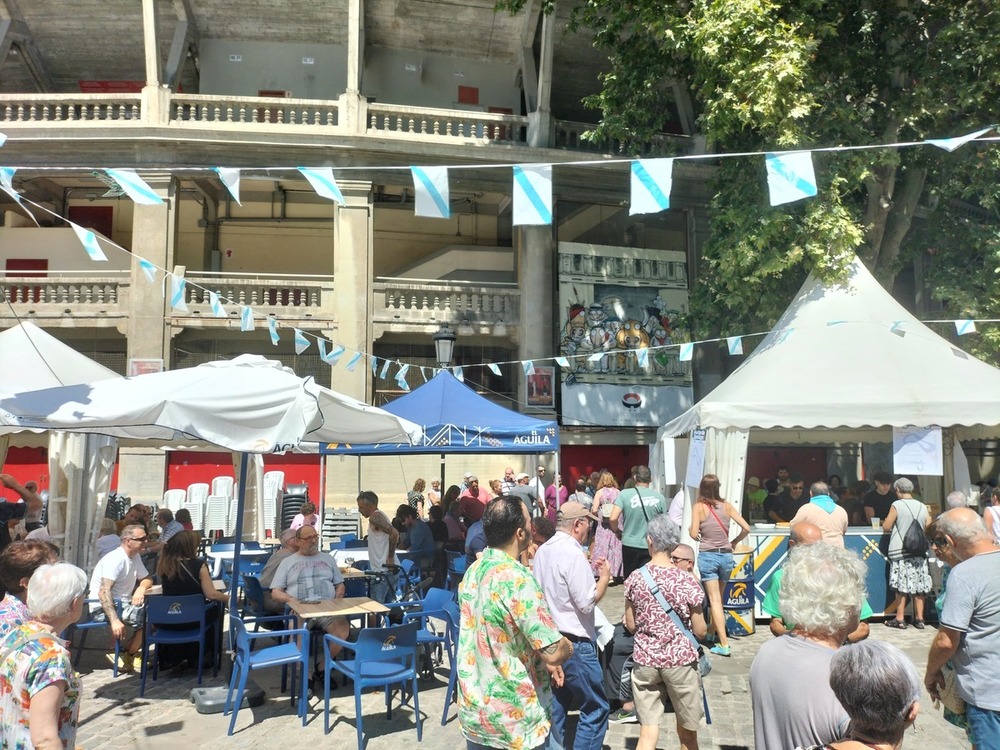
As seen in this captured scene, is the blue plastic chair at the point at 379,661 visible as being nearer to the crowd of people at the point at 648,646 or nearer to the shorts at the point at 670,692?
the crowd of people at the point at 648,646

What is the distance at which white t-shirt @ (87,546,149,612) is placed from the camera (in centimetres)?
759

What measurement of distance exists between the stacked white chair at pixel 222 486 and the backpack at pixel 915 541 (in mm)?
13640

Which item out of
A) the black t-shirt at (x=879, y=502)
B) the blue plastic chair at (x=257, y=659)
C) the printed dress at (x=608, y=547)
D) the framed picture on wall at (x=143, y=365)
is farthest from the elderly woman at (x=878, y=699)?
the framed picture on wall at (x=143, y=365)

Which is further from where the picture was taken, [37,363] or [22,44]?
[22,44]

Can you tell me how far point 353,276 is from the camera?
1803cm

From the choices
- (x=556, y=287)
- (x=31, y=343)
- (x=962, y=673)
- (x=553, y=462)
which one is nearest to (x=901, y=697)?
(x=962, y=673)

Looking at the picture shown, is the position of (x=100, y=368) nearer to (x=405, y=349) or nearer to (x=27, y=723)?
(x=27, y=723)

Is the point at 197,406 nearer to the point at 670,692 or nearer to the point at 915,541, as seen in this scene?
the point at 670,692

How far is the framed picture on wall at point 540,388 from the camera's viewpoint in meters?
18.7

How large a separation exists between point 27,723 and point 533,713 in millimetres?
1923

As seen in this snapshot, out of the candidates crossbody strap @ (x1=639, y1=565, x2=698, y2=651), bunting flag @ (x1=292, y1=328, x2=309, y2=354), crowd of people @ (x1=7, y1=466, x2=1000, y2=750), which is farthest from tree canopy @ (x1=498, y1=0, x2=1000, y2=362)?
crossbody strap @ (x1=639, y1=565, x2=698, y2=651)

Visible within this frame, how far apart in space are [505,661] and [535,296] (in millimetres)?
15818

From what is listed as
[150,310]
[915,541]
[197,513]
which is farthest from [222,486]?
[915,541]

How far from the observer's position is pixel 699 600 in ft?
16.0
